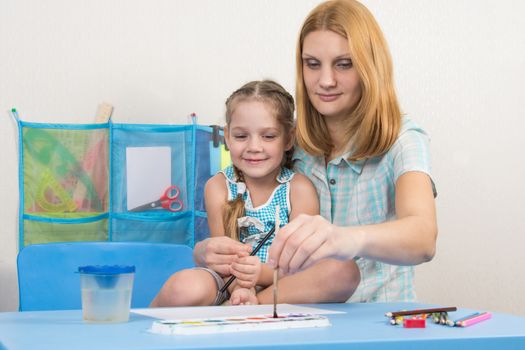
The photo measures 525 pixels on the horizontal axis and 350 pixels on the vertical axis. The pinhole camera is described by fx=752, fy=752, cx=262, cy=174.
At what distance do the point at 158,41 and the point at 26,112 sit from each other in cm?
46

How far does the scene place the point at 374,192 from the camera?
1.52 meters

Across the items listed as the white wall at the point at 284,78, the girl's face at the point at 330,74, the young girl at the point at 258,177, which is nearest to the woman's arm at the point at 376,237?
the girl's face at the point at 330,74

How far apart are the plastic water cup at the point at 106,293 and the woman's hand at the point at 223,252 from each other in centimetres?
44

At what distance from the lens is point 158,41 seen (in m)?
2.39

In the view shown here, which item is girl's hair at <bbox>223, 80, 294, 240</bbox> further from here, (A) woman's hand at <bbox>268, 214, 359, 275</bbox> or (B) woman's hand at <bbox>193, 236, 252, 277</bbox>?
(A) woman's hand at <bbox>268, 214, 359, 275</bbox>

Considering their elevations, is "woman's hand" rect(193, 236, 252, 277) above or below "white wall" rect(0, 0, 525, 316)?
below

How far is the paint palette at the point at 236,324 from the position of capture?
0.78 meters

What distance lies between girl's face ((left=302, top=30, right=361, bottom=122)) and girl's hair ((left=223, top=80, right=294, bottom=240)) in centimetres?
17

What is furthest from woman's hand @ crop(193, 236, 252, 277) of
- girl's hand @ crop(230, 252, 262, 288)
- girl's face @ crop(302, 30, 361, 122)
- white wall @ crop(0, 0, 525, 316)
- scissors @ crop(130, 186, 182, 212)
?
white wall @ crop(0, 0, 525, 316)

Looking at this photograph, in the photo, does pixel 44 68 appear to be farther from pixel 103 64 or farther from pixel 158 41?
pixel 158 41

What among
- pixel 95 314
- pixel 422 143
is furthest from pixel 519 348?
pixel 422 143

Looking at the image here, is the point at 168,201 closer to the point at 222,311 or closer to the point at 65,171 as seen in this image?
the point at 65,171

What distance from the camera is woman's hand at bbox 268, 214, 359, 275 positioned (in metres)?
0.92

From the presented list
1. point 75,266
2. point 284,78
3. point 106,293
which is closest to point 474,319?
point 106,293
